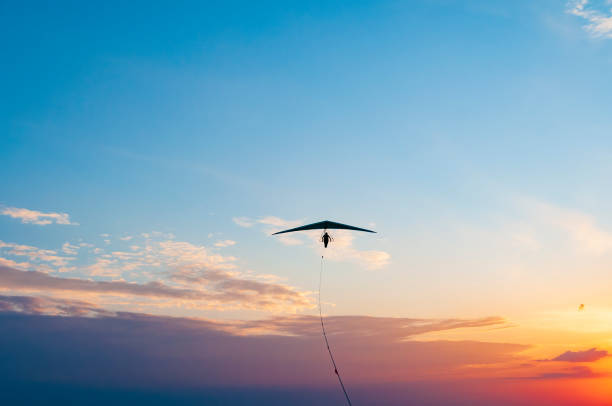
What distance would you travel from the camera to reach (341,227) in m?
58.5

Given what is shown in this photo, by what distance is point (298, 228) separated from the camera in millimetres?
58688

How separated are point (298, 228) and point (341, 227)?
15.8 feet
